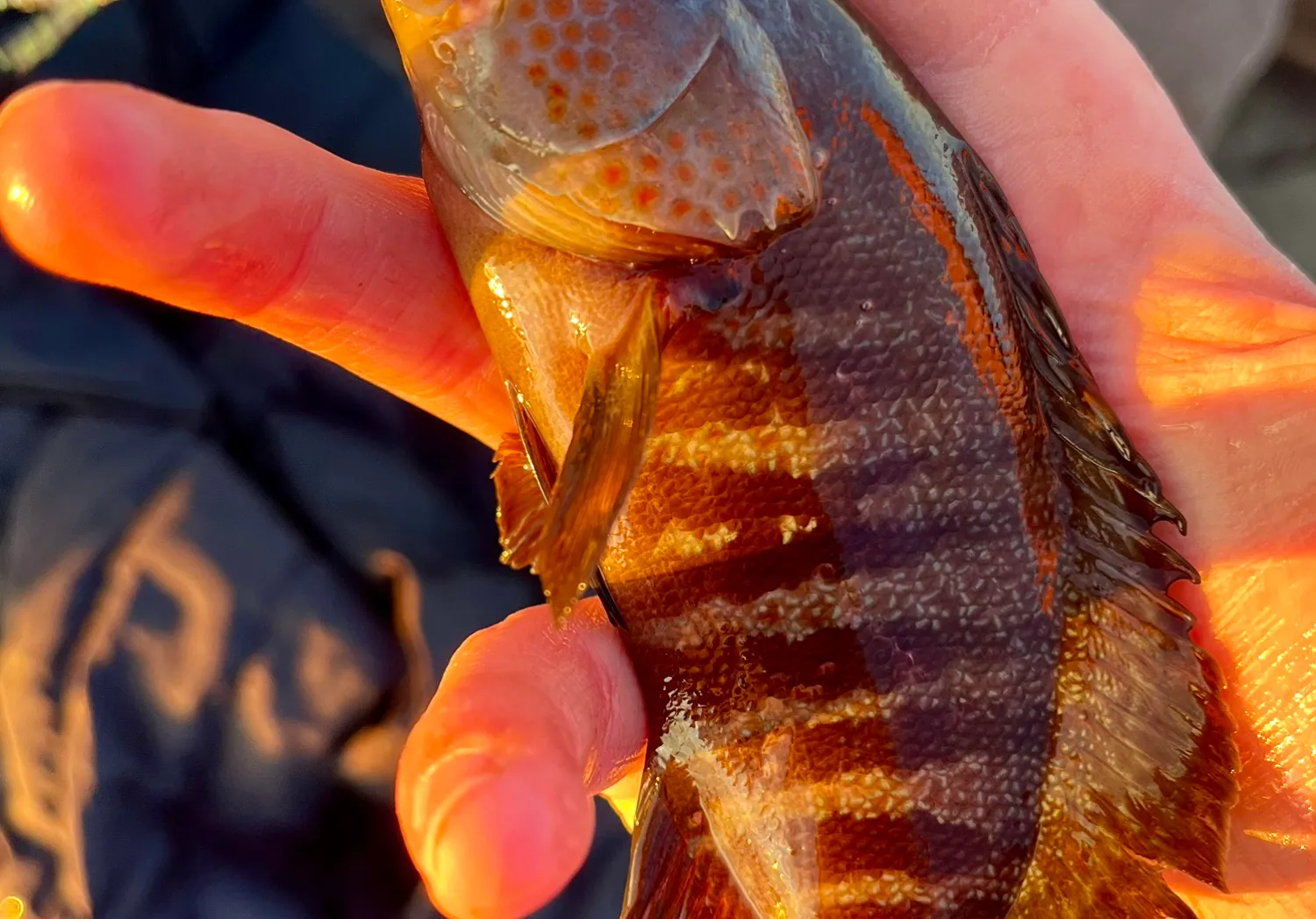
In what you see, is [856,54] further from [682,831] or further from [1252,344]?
[682,831]

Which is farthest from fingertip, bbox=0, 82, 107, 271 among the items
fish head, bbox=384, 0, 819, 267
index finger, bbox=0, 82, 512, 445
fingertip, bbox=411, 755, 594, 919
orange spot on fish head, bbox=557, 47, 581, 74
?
fingertip, bbox=411, 755, 594, 919

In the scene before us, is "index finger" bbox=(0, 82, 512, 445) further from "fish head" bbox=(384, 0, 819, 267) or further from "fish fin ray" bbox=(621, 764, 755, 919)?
"fish fin ray" bbox=(621, 764, 755, 919)

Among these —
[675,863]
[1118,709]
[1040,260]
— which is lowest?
[675,863]

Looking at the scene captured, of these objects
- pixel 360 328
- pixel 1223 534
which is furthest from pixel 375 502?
pixel 1223 534

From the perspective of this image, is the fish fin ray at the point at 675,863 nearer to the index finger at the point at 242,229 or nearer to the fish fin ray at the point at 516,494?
the fish fin ray at the point at 516,494

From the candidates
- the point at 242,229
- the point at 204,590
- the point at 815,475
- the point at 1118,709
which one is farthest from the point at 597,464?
the point at 204,590

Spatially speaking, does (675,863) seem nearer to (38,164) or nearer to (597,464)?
(597,464)
